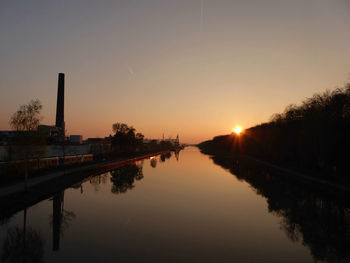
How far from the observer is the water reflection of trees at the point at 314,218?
1377 cm

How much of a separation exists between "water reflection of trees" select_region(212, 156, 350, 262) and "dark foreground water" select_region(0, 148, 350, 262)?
0.20 ft

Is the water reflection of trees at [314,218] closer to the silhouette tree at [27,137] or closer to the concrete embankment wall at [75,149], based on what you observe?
the silhouette tree at [27,137]

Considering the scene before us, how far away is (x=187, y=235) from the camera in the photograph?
15.4m

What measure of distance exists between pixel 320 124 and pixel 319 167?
21.1ft

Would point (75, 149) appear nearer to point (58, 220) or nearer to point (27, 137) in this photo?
point (27, 137)

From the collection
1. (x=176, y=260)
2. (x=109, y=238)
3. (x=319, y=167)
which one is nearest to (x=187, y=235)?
(x=176, y=260)

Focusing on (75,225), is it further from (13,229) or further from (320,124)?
(320,124)

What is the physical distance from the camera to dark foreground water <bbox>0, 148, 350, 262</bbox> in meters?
12.6

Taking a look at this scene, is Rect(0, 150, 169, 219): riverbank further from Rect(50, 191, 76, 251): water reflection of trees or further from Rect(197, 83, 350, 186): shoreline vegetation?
Rect(197, 83, 350, 186): shoreline vegetation

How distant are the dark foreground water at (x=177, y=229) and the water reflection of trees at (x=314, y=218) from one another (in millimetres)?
60

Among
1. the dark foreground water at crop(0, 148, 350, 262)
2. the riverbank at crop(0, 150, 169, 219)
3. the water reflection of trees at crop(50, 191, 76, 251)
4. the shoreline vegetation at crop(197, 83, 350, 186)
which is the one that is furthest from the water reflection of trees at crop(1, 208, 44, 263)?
the shoreline vegetation at crop(197, 83, 350, 186)

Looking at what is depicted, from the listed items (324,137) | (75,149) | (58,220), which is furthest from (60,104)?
(324,137)

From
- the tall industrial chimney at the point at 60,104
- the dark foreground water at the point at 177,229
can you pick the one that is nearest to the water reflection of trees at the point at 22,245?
the dark foreground water at the point at 177,229

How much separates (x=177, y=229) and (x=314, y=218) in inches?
428
